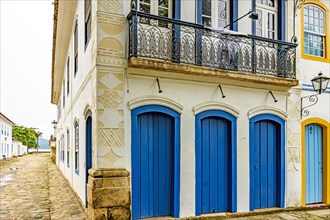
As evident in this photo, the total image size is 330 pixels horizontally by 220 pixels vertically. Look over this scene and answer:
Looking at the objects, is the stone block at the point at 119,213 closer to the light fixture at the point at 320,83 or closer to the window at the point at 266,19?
the window at the point at 266,19

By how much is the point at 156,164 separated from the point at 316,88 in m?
4.96

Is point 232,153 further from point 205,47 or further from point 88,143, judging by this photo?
point 88,143

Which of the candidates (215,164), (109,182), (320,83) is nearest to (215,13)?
(320,83)

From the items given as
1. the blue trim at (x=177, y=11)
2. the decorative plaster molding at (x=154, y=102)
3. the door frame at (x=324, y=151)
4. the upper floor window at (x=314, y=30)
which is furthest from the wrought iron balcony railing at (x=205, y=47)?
the door frame at (x=324, y=151)

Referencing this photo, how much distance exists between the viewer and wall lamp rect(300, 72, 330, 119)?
865cm

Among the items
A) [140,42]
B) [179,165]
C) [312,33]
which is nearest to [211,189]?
[179,165]

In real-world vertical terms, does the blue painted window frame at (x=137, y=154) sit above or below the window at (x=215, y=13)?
below

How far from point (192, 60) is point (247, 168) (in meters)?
3.07

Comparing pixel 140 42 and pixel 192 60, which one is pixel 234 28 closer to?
pixel 192 60

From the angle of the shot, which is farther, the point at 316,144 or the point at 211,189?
the point at 316,144

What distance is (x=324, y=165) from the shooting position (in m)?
9.40

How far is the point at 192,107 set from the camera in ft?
24.7

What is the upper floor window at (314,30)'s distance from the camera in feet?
31.2

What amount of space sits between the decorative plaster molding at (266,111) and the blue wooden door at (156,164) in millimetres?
2264
